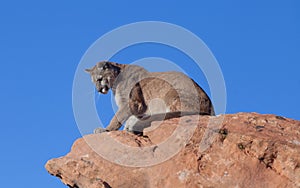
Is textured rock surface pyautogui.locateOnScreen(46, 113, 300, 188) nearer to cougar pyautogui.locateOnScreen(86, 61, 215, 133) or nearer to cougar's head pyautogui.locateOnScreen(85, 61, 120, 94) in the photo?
cougar pyautogui.locateOnScreen(86, 61, 215, 133)

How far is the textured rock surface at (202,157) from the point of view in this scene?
42.9 ft

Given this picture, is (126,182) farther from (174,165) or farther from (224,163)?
(224,163)

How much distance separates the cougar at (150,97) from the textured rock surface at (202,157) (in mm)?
1937

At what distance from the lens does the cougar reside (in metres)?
17.4

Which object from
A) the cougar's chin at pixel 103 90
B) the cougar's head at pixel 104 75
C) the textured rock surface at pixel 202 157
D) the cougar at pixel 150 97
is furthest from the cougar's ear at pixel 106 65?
the textured rock surface at pixel 202 157

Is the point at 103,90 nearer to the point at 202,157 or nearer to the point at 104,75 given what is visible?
the point at 104,75

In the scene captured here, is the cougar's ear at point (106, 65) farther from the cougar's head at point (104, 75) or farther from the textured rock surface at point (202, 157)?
the textured rock surface at point (202, 157)

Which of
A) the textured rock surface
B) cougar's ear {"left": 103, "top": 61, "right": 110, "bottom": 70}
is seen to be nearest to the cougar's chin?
cougar's ear {"left": 103, "top": 61, "right": 110, "bottom": 70}

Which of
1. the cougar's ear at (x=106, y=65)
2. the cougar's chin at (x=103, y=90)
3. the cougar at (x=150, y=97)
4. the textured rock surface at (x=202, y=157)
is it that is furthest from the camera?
the cougar's ear at (x=106, y=65)

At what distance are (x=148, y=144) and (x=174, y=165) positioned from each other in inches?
51.5

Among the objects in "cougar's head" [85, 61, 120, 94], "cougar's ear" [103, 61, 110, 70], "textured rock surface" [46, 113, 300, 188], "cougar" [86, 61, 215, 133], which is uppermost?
"cougar's ear" [103, 61, 110, 70]

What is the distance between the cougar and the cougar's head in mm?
37

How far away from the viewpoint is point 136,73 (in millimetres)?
19500

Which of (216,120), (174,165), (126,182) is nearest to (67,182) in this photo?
(126,182)
